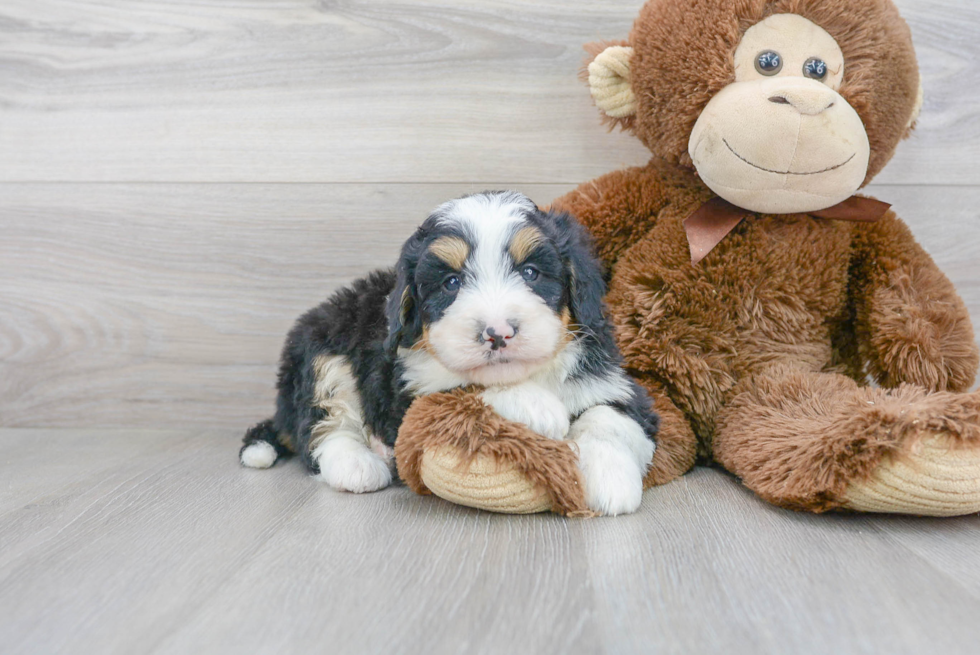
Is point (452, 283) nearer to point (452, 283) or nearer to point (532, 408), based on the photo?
point (452, 283)

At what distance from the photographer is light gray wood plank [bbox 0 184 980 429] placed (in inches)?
87.8

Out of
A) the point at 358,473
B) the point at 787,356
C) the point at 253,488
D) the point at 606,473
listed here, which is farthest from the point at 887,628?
the point at 253,488

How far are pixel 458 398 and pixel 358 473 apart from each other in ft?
1.18

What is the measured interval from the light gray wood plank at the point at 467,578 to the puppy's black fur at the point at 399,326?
0.69 ft

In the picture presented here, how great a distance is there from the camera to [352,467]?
5.41ft

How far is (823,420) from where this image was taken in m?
1.45

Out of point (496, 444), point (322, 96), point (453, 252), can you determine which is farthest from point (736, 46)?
point (322, 96)

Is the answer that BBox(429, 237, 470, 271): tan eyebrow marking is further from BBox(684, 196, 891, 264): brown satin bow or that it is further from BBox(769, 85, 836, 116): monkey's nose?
BBox(769, 85, 836, 116): monkey's nose

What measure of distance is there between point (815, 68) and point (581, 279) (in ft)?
2.27

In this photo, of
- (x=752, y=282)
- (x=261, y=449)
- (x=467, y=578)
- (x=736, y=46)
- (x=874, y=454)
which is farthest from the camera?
(x=261, y=449)

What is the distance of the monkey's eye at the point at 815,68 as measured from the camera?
1597 mm

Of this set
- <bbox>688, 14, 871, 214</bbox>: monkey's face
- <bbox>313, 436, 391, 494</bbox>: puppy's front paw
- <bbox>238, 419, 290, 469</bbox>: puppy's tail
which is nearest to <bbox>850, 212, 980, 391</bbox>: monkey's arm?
<bbox>688, 14, 871, 214</bbox>: monkey's face

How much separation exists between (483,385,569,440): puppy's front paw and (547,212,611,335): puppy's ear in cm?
17

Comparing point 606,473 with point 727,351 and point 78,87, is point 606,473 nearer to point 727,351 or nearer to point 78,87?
point 727,351
